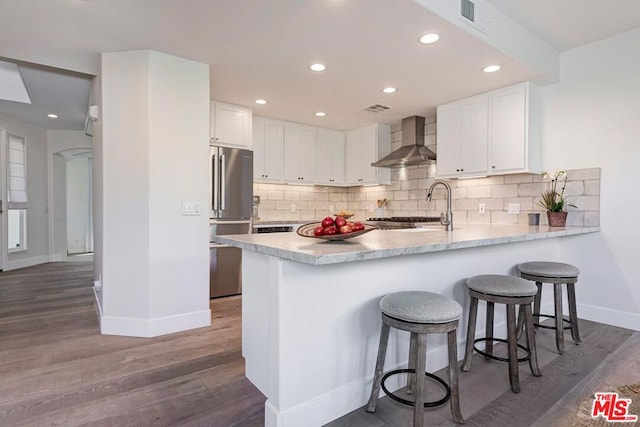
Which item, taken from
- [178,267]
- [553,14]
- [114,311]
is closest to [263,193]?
[178,267]

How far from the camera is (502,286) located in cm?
198

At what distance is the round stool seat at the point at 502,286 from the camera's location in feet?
6.30

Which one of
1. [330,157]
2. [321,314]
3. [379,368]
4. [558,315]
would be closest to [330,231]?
[321,314]

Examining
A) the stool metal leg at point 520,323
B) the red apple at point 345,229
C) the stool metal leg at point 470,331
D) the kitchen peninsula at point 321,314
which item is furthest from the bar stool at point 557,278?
the red apple at point 345,229

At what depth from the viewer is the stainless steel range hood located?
4.35m

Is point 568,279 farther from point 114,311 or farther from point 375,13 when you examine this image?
point 114,311

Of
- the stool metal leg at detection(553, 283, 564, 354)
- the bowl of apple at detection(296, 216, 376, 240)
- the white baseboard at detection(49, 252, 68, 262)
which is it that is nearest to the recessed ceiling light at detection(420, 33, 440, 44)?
the bowl of apple at detection(296, 216, 376, 240)

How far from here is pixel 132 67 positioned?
281 cm

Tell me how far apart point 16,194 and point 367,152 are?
5.94 meters

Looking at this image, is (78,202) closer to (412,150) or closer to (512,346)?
(412,150)

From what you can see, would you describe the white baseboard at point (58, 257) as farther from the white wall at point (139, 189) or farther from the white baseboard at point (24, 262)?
the white wall at point (139, 189)

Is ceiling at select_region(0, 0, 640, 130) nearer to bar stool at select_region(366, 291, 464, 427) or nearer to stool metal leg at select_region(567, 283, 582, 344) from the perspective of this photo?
bar stool at select_region(366, 291, 464, 427)

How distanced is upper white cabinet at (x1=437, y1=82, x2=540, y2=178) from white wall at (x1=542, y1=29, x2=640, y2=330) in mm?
303

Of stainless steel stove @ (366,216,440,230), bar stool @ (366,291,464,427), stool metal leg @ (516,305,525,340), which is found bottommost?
stool metal leg @ (516,305,525,340)
